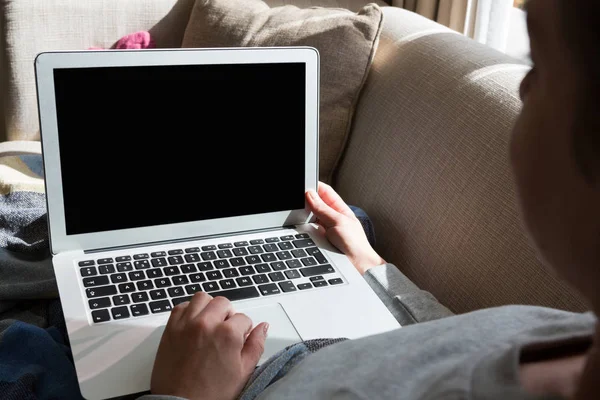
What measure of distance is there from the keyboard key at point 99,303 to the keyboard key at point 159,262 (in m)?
0.11

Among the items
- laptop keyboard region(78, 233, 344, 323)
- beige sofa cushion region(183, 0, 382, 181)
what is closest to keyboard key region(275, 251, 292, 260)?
laptop keyboard region(78, 233, 344, 323)

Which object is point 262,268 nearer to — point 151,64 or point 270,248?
point 270,248

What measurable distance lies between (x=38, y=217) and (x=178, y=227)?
292mm

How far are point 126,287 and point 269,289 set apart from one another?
206 millimetres

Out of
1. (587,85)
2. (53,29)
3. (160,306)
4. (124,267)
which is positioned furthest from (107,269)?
(53,29)

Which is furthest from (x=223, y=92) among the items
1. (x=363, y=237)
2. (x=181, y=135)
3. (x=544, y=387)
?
(x=544, y=387)

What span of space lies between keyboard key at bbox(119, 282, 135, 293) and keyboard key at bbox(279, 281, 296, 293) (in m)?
0.22

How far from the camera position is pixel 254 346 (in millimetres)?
850

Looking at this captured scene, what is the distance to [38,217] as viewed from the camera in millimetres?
1236

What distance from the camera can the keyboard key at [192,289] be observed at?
3.29 feet

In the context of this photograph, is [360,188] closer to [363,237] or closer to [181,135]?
[363,237]

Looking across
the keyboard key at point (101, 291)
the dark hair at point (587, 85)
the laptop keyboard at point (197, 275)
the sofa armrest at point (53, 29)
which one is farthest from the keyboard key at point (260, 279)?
the sofa armrest at point (53, 29)

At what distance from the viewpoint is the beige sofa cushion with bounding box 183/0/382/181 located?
59.1 inches

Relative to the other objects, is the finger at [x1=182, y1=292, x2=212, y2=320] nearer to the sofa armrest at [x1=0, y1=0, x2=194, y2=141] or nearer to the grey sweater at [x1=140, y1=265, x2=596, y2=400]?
the grey sweater at [x1=140, y1=265, x2=596, y2=400]
